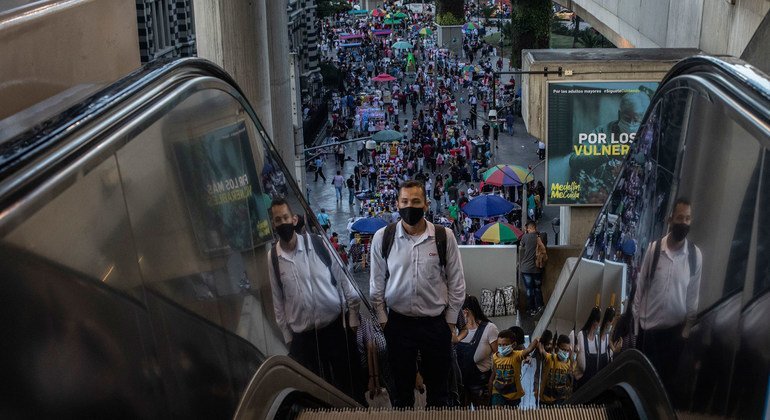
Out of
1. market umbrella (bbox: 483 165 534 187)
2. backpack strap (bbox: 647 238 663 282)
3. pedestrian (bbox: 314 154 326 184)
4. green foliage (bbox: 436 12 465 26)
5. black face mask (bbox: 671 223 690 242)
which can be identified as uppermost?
black face mask (bbox: 671 223 690 242)

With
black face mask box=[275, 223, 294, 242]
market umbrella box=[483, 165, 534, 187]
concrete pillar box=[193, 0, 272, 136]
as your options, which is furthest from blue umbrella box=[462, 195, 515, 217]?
black face mask box=[275, 223, 294, 242]

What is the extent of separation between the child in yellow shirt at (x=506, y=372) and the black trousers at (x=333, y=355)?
980 mm

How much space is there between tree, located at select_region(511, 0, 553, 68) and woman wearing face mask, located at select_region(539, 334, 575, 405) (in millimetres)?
32780

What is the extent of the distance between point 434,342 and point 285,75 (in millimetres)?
13328

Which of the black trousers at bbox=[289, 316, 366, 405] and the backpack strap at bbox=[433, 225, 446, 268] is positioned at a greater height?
Answer: the backpack strap at bbox=[433, 225, 446, 268]

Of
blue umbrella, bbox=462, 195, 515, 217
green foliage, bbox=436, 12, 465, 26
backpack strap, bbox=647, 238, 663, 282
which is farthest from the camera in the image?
green foliage, bbox=436, 12, 465, 26

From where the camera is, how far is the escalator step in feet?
13.5

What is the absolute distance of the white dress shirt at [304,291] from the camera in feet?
14.7

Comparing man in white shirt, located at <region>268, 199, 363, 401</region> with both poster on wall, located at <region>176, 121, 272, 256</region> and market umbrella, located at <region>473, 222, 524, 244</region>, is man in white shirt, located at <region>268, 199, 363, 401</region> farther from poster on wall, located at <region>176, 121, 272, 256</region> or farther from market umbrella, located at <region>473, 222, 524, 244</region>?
market umbrella, located at <region>473, 222, 524, 244</region>

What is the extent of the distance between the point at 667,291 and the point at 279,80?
49.1 feet

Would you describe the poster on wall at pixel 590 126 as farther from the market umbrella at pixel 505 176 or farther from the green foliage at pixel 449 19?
the green foliage at pixel 449 19

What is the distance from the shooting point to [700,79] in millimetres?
3791

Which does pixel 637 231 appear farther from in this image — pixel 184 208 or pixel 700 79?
pixel 184 208

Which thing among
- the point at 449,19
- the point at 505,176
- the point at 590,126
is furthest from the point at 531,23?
the point at 590,126
